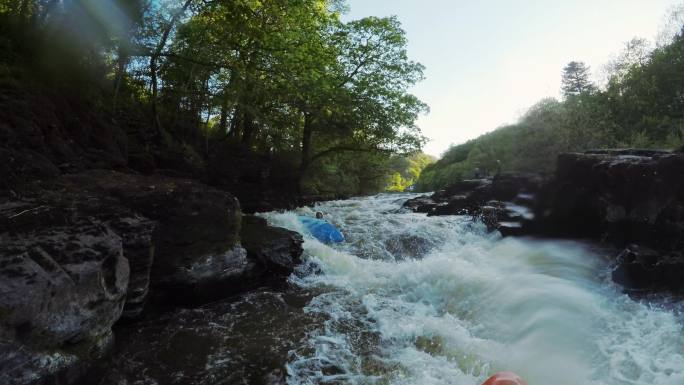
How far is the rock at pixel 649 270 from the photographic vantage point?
5688mm

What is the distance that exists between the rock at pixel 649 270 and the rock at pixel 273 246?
5.92 meters

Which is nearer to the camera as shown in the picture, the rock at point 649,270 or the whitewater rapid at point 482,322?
the whitewater rapid at point 482,322

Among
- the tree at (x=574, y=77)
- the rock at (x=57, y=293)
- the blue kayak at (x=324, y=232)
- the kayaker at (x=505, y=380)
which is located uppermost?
the tree at (x=574, y=77)

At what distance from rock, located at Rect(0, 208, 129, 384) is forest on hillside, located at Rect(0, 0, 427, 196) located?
12.7ft

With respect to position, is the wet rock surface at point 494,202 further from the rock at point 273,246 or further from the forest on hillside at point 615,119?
the rock at point 273,246

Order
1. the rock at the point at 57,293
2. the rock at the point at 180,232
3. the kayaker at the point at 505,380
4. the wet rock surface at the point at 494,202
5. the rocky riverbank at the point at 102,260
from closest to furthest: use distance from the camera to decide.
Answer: the rock at the point at 57,293 < the rocky riverbank at the point at 102,260 < the kayaker at the point at 505,380 < the rock at the point at 180,232 < the wet rock surface at the point at 494,202

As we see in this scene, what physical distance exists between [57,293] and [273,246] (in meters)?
4.34

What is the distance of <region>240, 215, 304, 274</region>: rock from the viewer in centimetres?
691

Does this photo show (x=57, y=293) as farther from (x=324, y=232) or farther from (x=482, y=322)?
(x=324, y=232)

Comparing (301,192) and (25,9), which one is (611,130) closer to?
(301,192)

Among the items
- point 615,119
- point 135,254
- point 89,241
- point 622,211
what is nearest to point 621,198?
point 622,211

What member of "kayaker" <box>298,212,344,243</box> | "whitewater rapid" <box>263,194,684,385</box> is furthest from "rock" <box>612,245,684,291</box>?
"kayaker" <box>298,212,344,243</box>

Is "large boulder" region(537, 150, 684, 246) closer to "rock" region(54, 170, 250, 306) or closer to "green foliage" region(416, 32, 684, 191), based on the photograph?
"green foliage" region(416, 32, 684, 191)

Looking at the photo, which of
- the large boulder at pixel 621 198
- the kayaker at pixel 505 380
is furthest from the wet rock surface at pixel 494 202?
the kayaker at pixel 505 380
